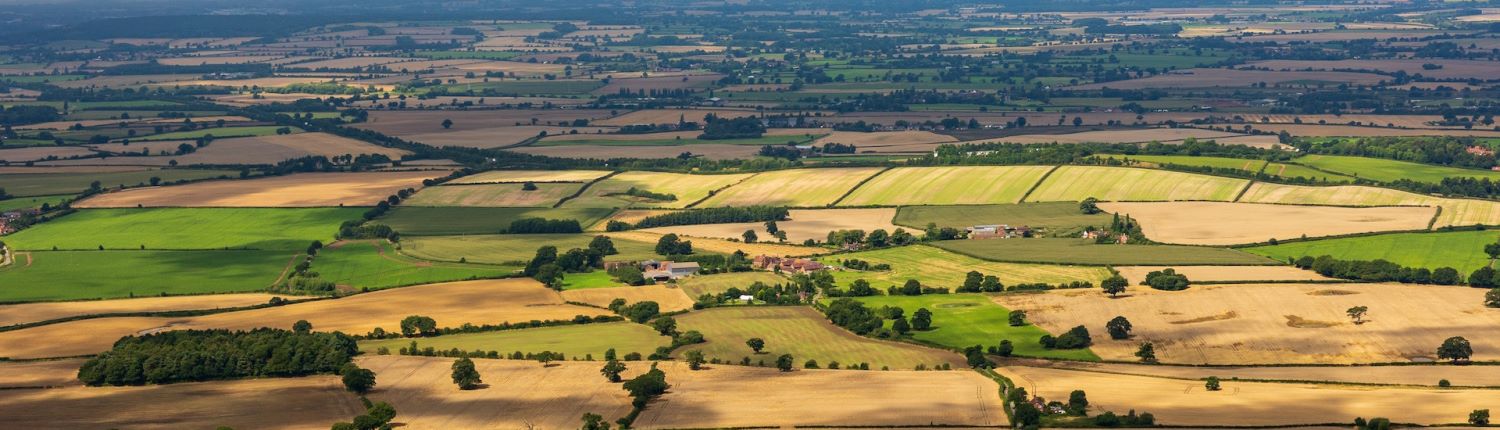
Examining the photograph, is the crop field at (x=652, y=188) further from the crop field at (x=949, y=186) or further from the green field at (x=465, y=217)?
the crop field at (x=949, y=186)

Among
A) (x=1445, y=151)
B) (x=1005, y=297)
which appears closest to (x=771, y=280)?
(x=1005, y=297)

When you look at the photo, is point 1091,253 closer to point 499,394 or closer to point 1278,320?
point 1278,320

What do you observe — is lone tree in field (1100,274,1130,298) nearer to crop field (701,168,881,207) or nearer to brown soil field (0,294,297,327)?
crop field (701,168,881,207)

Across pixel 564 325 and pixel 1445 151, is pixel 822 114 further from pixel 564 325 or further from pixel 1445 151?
pixel 564 325

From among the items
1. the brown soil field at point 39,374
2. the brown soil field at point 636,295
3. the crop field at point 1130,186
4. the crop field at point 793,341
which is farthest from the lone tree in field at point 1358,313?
the brown soil field at point 39,374

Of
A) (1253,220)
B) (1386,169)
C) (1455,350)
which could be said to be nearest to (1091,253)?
(1253,220)

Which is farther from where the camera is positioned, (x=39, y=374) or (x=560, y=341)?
(x=560, y=341)
